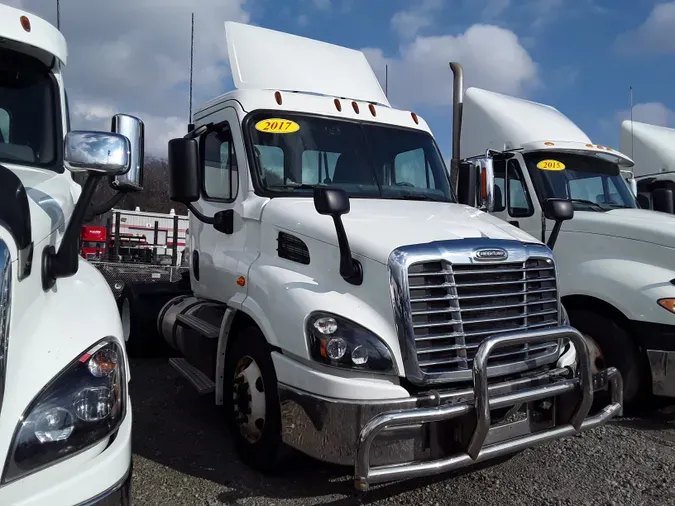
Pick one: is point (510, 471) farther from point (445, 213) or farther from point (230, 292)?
point (230, 292)

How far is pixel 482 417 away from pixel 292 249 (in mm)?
1598

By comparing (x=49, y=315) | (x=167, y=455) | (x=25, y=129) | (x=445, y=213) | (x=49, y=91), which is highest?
(x=49, y=91)

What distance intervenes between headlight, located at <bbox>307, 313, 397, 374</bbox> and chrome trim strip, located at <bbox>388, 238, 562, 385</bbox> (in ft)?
0.40

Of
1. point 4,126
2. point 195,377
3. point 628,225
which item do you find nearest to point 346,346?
point 195,377

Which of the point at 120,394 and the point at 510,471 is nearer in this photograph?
the point at 120,394

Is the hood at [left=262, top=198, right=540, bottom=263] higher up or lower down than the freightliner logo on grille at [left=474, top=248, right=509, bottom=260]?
higher up

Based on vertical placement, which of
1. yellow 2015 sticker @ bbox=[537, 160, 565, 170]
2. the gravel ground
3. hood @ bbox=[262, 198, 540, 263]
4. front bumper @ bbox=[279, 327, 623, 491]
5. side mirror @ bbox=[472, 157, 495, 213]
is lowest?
the gravel ground

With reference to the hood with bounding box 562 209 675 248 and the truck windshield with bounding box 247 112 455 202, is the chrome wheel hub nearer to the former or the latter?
the truck windshield with bounding box 247 112 455 202

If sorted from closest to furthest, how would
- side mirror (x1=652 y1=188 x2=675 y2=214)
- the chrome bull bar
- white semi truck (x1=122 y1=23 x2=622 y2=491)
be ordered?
the chrome bull bar → white semi truck (x1=122 y1=23 x2=622 y2=491) → side mirror (x1=652 y1=188 x2=675 y2=214)

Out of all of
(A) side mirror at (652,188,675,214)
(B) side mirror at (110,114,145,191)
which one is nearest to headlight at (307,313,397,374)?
(B) side mirror at (110,114,145,191)

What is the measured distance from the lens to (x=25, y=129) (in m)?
3.42

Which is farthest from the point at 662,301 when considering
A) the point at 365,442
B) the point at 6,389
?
the point at 6,389

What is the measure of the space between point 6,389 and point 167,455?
2287 mm

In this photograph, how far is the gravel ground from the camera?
134 inches
